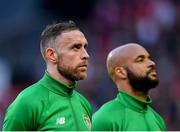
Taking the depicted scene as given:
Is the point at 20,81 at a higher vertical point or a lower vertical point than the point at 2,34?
lower

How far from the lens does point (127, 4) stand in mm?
12367

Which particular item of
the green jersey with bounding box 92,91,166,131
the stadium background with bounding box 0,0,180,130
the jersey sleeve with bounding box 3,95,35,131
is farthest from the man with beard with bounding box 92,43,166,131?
the stadium background with bounding box 0,0,180,130

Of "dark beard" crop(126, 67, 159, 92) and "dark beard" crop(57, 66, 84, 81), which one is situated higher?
"dark beard" crop(57, 66, 84, 81)

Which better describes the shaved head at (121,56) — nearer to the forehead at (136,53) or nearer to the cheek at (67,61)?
the forehead at (136,53)

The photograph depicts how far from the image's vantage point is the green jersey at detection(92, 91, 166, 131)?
605cm

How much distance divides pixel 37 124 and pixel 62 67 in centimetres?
49

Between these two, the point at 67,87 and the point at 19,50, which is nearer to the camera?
the point at 67,87

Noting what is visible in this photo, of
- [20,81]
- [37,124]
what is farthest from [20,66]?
[37,124]

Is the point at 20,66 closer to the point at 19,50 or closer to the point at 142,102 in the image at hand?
the point at 19,50

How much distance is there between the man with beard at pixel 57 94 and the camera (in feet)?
17.8

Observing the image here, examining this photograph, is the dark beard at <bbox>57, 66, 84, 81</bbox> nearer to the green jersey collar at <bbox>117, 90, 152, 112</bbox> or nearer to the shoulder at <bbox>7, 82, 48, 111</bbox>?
the shoulder at <bbox>7, 82, 48, 111</bbox>

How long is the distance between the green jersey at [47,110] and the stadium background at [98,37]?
4.72 metres

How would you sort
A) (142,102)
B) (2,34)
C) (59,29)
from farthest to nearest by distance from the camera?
(2,34) < (142,102) < (59,29)

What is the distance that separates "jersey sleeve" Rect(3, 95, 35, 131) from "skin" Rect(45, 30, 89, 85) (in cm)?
38
